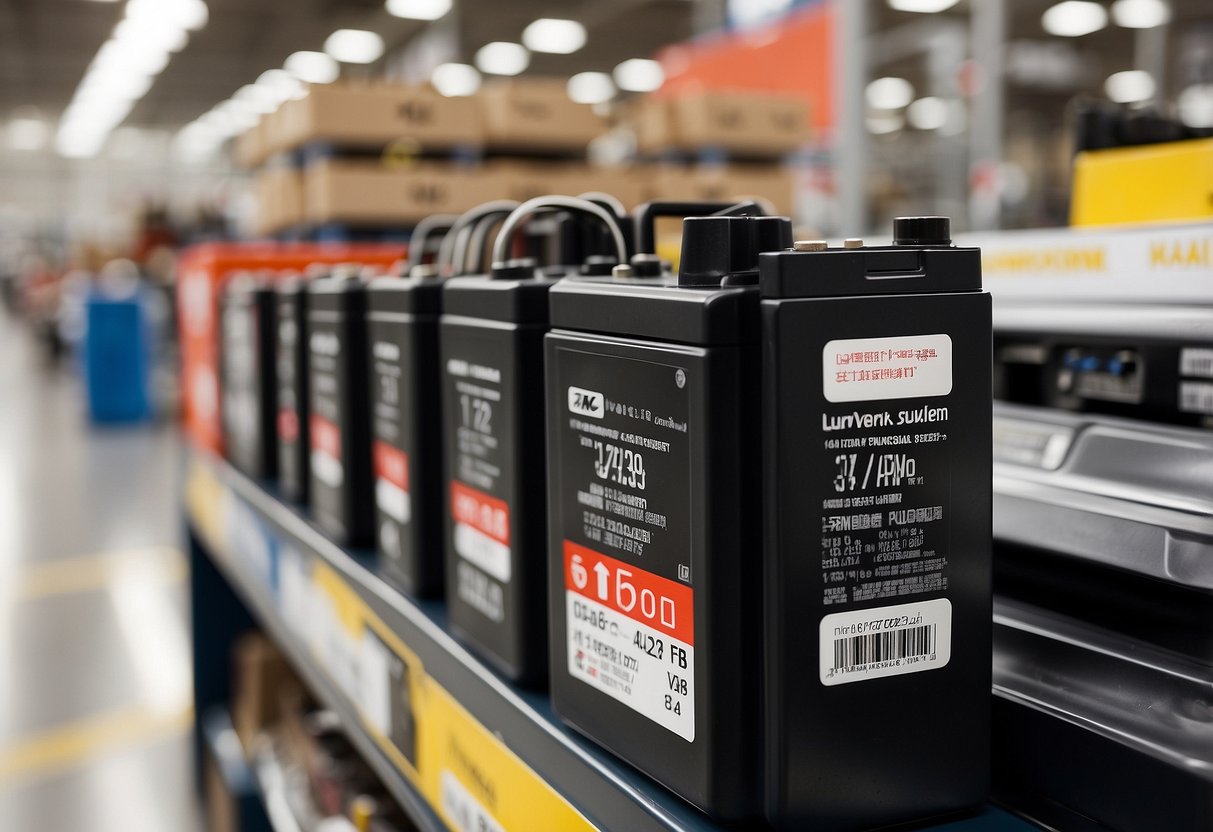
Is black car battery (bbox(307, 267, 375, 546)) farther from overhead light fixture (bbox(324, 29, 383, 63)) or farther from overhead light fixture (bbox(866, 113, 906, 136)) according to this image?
overhead light fixture (bbox(866, 113, 906, 136))

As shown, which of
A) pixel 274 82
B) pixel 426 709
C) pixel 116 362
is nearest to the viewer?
pixel 426 709

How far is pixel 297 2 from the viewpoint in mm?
13352

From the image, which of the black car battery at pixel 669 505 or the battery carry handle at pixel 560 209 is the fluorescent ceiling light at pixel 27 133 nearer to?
the battery carry handle at pixel 560 209

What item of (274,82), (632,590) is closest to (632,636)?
(632,590)

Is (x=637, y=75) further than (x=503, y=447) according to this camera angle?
Yes

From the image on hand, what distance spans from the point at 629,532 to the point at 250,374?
3.62 ft

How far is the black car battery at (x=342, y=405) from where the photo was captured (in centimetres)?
113

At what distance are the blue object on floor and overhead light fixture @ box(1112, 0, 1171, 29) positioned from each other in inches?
390

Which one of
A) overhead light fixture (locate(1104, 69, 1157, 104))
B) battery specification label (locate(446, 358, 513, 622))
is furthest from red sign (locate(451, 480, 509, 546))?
overhead light fixture (locate(1104, 69, 1157, 104))

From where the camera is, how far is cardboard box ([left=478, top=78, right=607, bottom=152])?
144 inches

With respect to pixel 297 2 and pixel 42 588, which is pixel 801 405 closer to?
pixel 42 588

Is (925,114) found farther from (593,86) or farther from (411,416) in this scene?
(411,416)

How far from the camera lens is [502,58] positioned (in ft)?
56.3

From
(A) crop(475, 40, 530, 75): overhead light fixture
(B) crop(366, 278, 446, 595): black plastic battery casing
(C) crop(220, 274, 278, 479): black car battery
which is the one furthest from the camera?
(A) crop(475, 40, 530, 75): overhead light fixture
